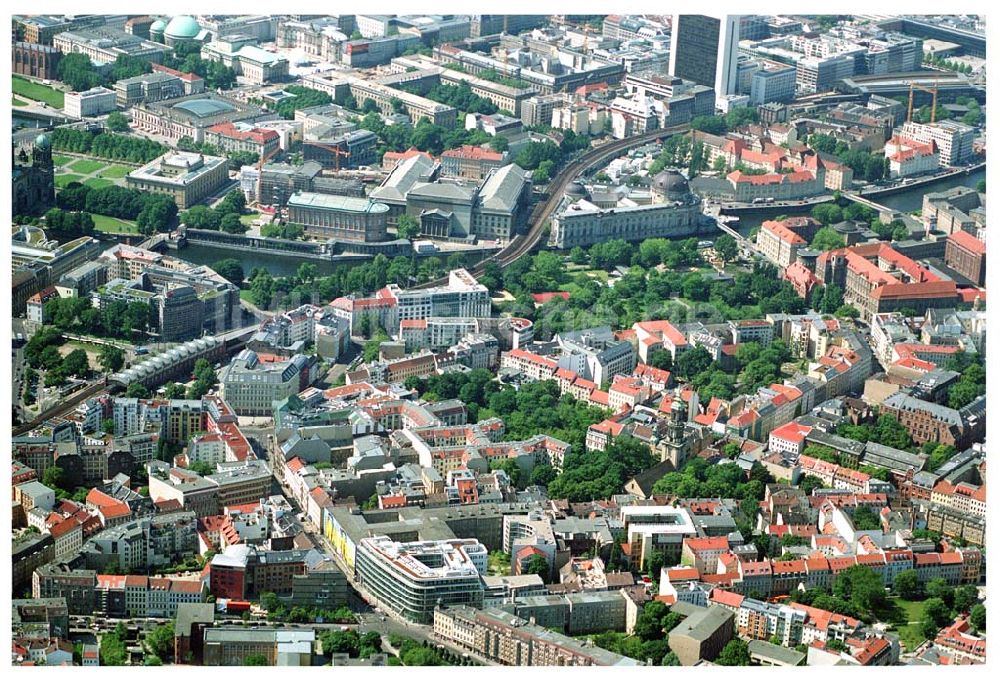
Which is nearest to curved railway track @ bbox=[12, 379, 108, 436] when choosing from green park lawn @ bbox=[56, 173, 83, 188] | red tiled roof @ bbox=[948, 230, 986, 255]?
green park lawn @ bbox=[56, 173, 83, 188]

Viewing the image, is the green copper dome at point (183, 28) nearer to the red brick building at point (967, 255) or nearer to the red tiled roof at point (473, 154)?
the red tiled roof at point (473, 154)

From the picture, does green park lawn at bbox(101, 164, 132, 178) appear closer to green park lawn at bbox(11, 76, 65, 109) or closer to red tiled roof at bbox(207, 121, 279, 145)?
red tiled roof at bbox(207, 121, 279, 145)

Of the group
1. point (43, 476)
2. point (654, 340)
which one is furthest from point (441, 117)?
point (43, 476)

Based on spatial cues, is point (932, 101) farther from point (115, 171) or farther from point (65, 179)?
point (65, 179)

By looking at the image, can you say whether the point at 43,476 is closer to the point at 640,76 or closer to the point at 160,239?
the point at 160,239

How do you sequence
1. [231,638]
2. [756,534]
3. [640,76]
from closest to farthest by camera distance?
[231,638] < [756,534] < [640,76]

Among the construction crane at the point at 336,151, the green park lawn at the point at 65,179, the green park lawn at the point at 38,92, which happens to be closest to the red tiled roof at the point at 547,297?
the construction crane at the point at 336,151
